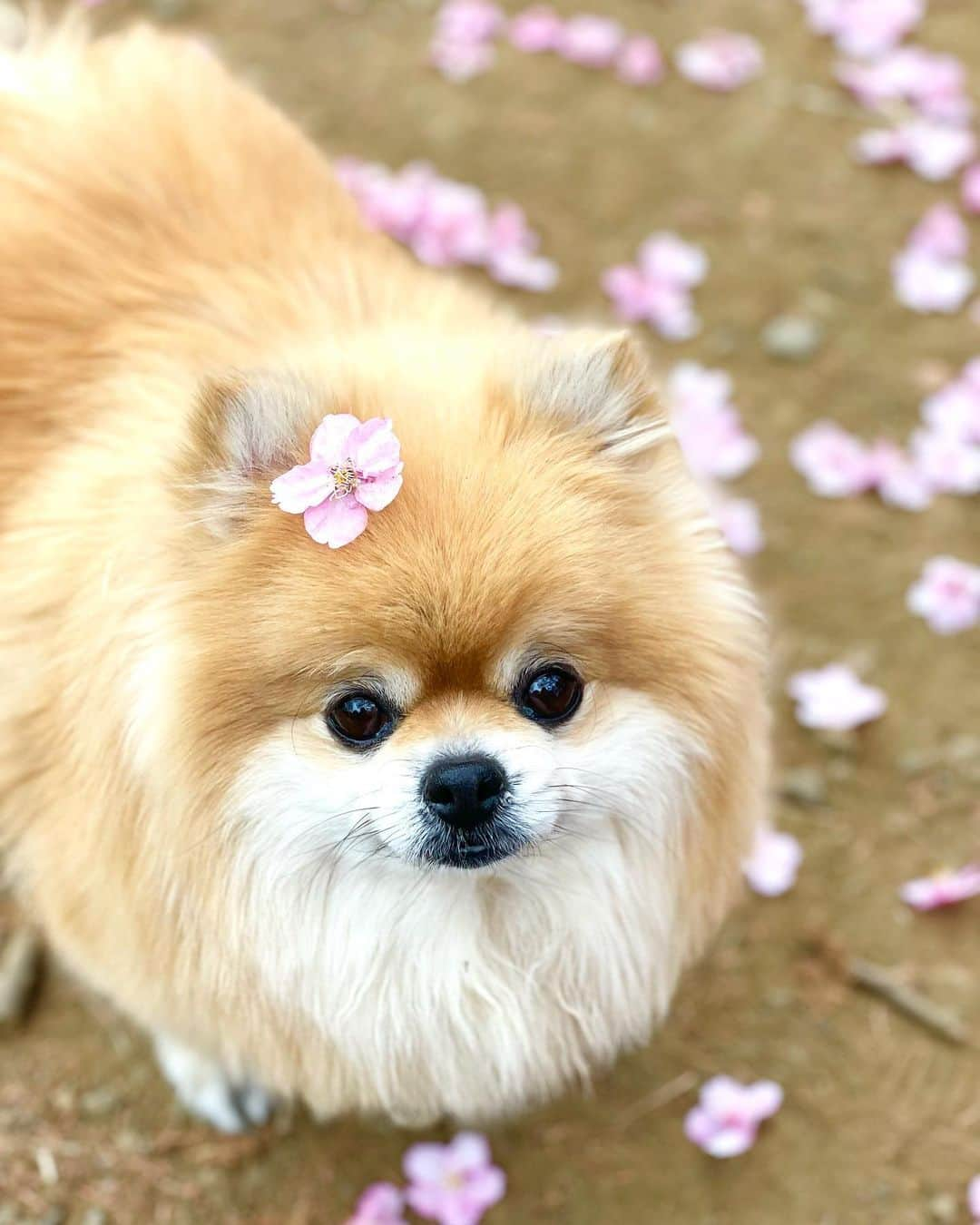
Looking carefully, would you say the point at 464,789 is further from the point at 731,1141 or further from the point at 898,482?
the point at 898,482

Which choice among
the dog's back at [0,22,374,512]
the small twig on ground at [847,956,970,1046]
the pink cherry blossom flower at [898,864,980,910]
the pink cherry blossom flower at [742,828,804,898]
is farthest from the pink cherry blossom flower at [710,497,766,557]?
the dog's back at [0,22,374,512]

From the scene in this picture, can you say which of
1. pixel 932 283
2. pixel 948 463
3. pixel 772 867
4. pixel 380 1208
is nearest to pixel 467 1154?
pixel 380 1208

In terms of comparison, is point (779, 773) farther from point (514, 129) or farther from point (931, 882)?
point (514, 129)

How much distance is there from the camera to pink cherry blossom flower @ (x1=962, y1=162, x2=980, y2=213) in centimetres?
442

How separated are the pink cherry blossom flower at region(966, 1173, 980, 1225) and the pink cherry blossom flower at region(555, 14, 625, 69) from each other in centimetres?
402

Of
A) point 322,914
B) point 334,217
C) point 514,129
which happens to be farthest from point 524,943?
point 514,129

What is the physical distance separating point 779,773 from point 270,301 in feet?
5.87

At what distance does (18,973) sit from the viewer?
3051mm

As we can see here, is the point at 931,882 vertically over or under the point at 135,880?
under

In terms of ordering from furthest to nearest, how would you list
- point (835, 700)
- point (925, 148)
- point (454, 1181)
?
1. point (925, 148)
2. point (835, 700)
3. point (454, 1181)

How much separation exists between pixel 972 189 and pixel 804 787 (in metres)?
2.40

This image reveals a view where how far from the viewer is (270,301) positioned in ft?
8.33

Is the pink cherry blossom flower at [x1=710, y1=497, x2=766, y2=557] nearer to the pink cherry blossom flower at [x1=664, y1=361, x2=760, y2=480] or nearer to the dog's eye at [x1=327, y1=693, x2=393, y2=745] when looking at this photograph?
the pink cherry blossom flower at [x1=664, y1=361, x2=760, y2=480]

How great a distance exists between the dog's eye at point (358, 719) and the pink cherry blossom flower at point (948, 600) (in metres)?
2.10
